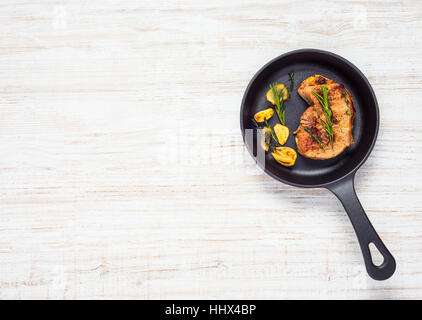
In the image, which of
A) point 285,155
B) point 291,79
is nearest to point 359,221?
point 285,155

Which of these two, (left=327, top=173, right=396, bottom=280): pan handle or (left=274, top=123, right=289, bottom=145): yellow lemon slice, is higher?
(left=274, top=123, right=289, bottom=145): yellow lemon slice

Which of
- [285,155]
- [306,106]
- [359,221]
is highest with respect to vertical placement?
[306,106]

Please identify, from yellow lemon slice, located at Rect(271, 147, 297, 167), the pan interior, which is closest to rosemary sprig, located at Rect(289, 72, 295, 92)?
the pan interior

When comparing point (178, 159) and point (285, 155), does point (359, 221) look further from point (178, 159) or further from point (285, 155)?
point (178, 159)

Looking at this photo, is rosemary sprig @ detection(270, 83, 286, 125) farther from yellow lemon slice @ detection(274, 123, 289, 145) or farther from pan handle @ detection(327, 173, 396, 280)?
pan handle @ detection(327, 173, 396, 280)
